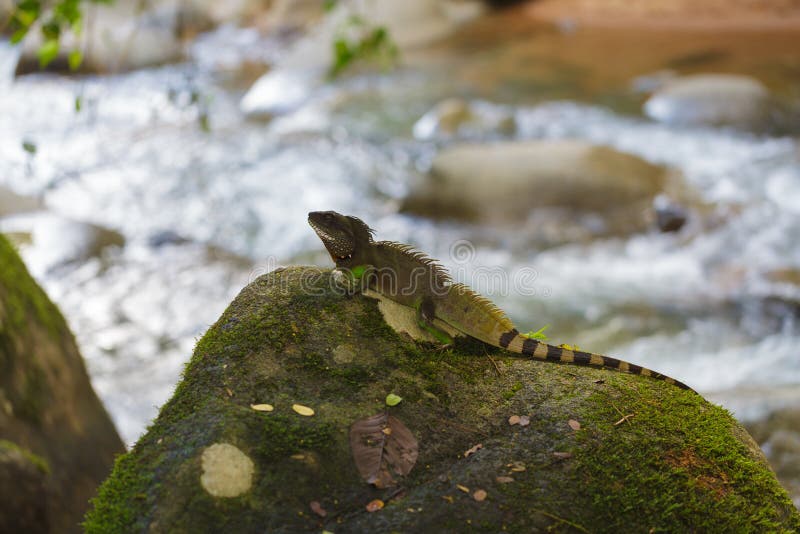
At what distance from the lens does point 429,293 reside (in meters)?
3.68

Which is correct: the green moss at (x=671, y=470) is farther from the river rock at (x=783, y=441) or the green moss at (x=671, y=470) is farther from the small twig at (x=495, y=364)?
the river rock at (x=783, y=441)

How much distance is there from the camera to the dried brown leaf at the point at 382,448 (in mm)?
2838

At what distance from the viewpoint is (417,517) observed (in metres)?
2.71

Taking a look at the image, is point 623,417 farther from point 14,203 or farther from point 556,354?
point 14,203

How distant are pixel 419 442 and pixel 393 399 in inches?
8.6

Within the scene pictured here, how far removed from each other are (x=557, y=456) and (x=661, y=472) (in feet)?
1.43

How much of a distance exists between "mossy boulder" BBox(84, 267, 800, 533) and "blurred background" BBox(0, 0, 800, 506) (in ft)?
6.12

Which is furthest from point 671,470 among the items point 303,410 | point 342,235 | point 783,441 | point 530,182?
point 530,182

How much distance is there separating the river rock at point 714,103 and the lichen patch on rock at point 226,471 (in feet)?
38.8

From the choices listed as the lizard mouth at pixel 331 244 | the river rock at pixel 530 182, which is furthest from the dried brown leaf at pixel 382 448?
the river rock at pixel 530 182

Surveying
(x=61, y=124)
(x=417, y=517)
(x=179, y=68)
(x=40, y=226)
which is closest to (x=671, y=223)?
(x=417, y=517)

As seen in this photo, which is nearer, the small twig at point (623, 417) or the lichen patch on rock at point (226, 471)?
the lichen patch on rock at point (226, 471)

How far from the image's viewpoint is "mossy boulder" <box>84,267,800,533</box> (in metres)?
2.71

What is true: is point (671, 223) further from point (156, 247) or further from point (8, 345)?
point (8, 345)
